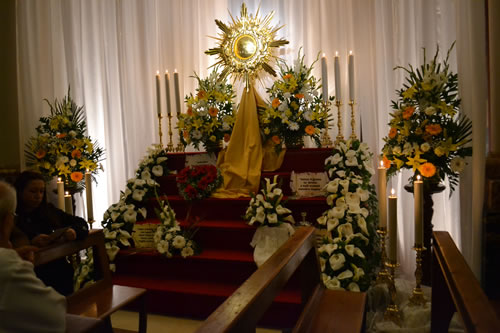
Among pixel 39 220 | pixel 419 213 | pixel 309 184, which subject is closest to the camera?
pixel 419 213

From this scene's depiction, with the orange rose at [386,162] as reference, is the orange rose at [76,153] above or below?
above

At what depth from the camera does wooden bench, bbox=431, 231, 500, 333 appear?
107 cm

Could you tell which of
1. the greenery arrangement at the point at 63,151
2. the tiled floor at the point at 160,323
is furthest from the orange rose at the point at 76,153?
the tiled floor at the point at 160,323

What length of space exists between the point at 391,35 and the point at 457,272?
333 centimetres

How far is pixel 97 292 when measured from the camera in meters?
2.48

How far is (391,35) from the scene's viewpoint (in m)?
4.17

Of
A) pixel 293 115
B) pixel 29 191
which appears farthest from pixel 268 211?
pixel 29 191

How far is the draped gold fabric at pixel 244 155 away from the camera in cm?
407

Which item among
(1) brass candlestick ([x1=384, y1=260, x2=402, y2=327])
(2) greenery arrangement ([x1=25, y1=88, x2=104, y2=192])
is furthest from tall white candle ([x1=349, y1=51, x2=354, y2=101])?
(2) greenery arrangement ([x1=25, y1=88, x2=104, y2=192])

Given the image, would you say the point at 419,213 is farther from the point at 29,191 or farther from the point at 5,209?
the point at 29,191

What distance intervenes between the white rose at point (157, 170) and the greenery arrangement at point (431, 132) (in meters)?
2.41

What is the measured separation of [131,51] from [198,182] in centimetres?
299

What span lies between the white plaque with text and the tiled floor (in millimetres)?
1396

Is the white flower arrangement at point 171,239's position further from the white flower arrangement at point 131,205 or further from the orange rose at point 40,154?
the orange rose at point 40,154
